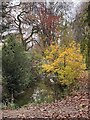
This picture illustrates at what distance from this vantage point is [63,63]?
2.96 meters

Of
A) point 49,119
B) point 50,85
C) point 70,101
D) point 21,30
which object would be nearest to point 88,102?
point 70,101

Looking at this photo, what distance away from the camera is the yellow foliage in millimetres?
2861

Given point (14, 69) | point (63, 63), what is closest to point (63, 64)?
point (63, 63)

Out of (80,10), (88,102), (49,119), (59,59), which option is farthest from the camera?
(59,59)

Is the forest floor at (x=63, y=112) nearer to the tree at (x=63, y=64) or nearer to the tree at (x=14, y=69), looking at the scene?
the tree at (x=63, y=64)

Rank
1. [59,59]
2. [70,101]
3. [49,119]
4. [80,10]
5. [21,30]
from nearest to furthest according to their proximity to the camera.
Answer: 1. [49,119]
2. [70,101]
3. [80,10]
4. [21,30]
5. [59,59]

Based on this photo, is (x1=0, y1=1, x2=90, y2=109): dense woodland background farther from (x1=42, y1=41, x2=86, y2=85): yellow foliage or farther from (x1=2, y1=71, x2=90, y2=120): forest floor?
(x1=2, y1=71, x2=90, y2=120): forest floor

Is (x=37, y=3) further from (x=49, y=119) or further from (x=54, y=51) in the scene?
(x=49, y=119)

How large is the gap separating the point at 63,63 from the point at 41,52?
11.9 inches

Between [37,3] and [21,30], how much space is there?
12.7 inches

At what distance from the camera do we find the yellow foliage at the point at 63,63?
2861 millimetres

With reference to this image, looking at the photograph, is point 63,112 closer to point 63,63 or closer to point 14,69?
point 63,63

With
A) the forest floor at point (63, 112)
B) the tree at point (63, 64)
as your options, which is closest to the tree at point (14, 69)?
the tree at point (63, 64)

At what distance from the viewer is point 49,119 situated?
1884 millimetres
